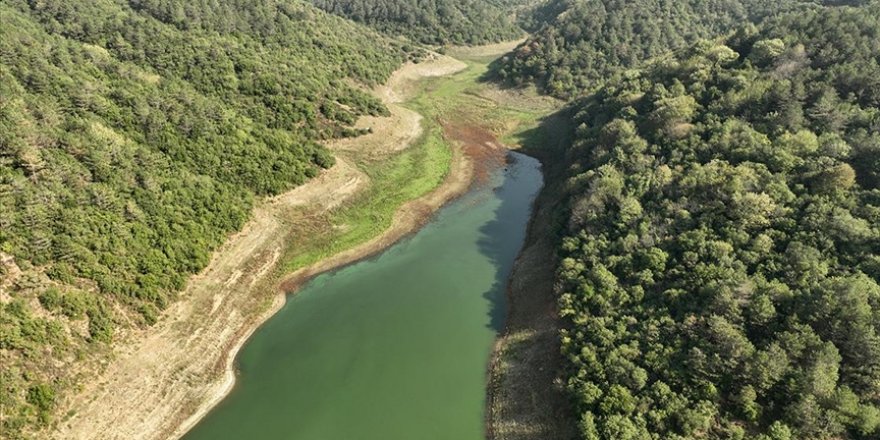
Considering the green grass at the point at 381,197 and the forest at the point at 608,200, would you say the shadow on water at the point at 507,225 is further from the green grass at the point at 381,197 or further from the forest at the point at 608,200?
the green grass at the point at 381,197

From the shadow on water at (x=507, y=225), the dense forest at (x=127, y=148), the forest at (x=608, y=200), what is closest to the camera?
the forest at (x=608, y=200)

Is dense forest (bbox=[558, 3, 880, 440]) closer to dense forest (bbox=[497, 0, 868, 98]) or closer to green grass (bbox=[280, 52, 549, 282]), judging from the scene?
green grass (bbox=[280, 52, 549, 282])

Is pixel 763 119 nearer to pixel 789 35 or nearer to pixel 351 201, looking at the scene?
pixel 789 35

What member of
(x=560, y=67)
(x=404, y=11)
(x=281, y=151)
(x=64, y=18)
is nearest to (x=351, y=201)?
(x=281, y=151)

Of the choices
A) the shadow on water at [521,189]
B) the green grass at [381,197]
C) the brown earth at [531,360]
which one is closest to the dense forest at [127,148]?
the green grass at [381,197]

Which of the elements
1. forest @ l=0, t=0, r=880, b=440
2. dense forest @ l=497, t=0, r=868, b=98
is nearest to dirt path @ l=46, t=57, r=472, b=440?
forest @ l=0, t=0, r=880, b=440
